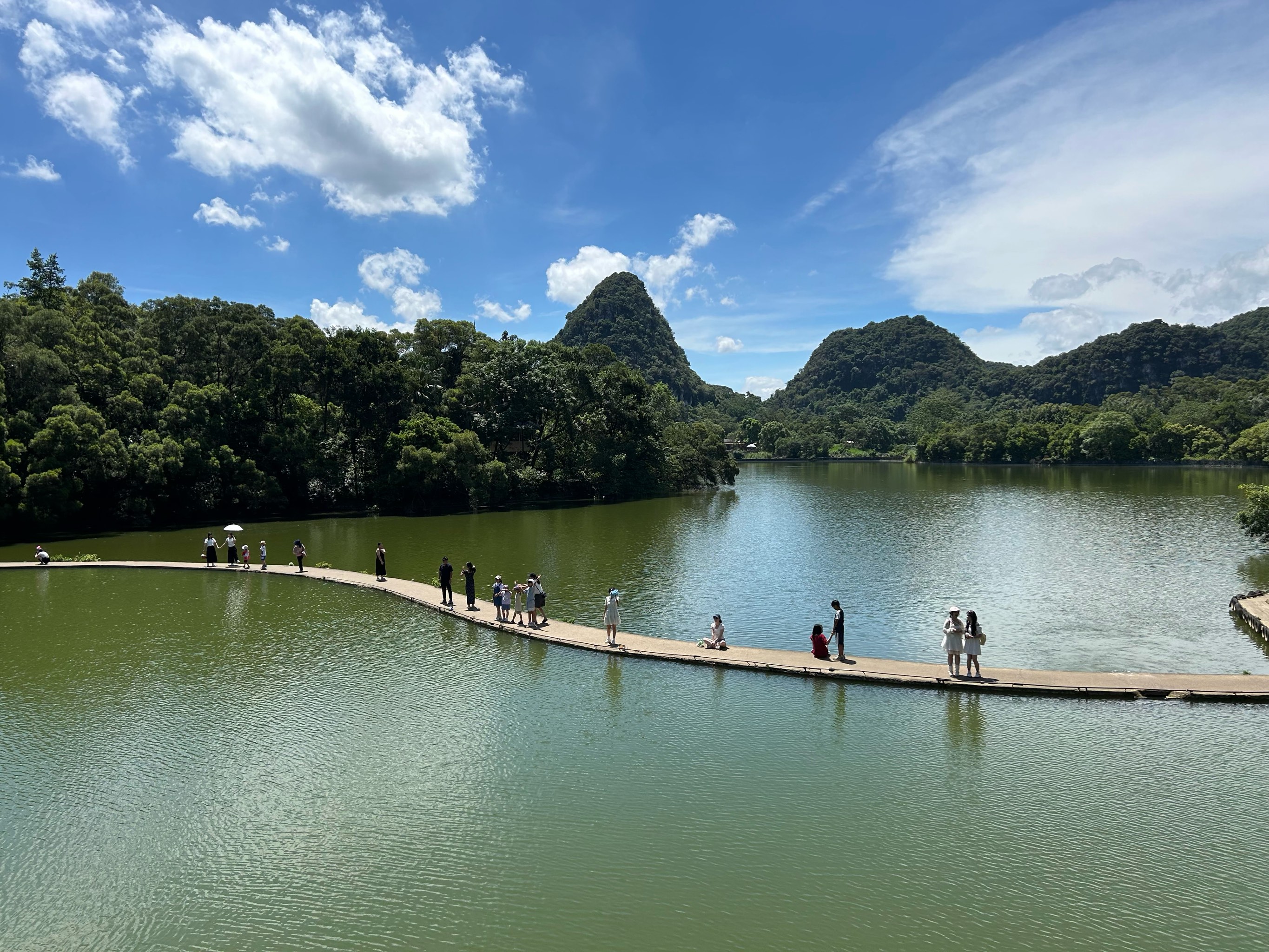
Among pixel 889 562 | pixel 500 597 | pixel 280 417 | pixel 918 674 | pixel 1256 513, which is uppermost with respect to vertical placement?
pixel 280 417

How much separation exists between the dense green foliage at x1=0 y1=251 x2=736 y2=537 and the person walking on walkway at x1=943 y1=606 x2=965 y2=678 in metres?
44.8

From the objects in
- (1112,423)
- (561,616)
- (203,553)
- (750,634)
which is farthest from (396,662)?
(1112,423)

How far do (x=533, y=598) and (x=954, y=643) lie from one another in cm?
1134

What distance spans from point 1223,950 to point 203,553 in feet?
133

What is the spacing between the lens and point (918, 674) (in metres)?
16.6

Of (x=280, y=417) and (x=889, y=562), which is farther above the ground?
(x=280, y=417)

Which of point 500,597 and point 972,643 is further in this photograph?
point 500,597

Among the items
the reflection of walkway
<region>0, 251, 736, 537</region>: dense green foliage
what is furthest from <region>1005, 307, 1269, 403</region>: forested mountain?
the reflection of walkway

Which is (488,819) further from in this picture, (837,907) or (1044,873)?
(1044,873)

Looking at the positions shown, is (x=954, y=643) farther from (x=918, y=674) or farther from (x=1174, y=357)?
(x=1174, y=357)

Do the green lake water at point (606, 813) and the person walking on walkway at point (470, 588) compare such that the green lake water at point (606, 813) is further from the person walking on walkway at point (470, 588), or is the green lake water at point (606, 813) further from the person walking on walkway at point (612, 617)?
the person walking on walkway at point (470, 588)

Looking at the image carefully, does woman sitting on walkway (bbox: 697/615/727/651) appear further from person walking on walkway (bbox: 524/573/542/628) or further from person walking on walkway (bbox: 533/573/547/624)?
person walking on walkway (bbox: 524/573/542/628)

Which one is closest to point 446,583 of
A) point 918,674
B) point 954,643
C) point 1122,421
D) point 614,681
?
point 614,681

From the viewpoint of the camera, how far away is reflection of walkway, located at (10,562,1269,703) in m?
15.2
